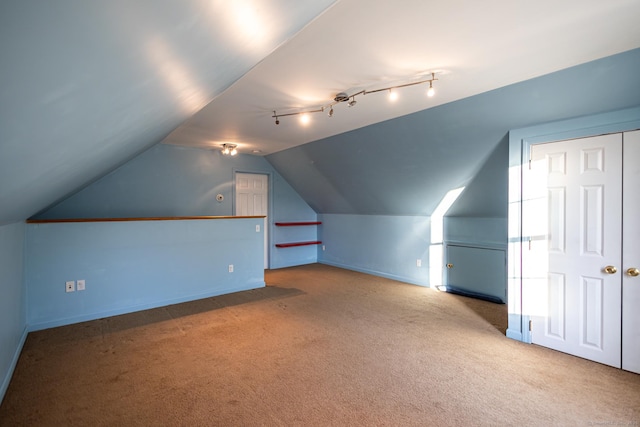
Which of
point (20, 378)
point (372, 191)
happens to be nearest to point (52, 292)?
point (20, 378)

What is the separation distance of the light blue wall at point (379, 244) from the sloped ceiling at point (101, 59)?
4.31 m

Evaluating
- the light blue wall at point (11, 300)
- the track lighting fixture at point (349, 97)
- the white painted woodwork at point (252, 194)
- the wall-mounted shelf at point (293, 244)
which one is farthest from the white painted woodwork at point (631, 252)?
the white painted woodwork at point (252, 194)

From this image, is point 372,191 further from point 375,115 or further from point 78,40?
point 78,40

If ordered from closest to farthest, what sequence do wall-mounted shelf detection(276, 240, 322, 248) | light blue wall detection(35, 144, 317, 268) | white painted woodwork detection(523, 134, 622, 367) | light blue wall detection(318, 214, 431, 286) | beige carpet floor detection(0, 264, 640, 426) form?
beige carpet floor detection(0, 264, 640, 426), white painted woodwork detection(523, 134, 622, 367), light blue wall detection(35, 144, 317, 268), light blue wall detection(318, 214, 431, 286), wall-mounted shelf detection(276, 240, 322, 248)

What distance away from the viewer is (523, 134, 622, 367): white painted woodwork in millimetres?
2584

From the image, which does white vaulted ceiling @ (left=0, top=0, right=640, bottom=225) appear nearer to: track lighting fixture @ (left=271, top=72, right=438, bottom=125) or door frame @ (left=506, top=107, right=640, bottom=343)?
track lighting fixture @ (left=271, top=72, right=438, bottom=125)

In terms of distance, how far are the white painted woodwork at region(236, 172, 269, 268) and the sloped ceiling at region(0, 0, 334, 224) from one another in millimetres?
4508

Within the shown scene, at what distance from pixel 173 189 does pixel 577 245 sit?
227 inches

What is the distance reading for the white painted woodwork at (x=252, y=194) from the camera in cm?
628

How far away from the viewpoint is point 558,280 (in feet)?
9.49

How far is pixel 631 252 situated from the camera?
98.5 inches

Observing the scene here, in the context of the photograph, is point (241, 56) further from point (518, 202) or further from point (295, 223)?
point (295, 223)

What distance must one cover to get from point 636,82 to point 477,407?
2.70 metres

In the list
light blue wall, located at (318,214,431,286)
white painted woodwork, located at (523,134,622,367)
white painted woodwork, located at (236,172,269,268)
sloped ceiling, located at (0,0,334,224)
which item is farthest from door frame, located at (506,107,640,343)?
white painted woodwork, located at (236,172,269,268)
